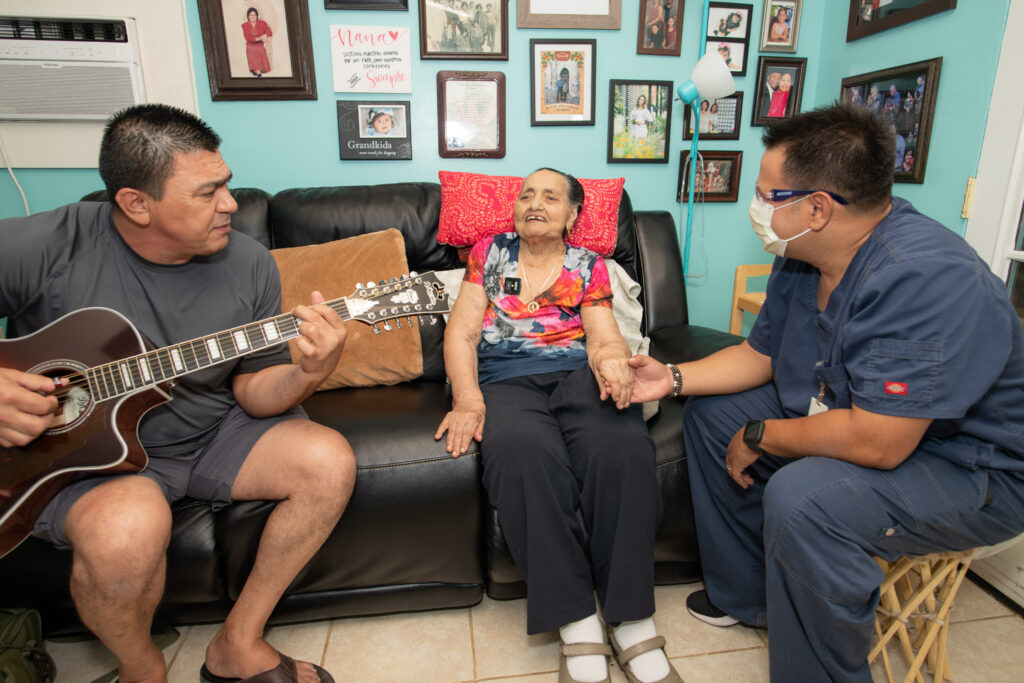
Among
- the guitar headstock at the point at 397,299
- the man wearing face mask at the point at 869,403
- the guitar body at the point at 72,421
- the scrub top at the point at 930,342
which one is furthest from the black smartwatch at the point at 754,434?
the guitar body at the point at 72,421

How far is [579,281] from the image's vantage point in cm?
163

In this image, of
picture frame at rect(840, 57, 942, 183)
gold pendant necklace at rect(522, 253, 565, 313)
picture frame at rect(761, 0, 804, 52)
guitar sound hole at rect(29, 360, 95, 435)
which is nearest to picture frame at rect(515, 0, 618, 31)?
picture frame at rect(761, 0, 804, 52)

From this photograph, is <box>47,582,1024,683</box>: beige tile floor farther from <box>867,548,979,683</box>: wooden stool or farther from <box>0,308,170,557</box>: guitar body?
<box>0,308,170,557</box>: guitar body

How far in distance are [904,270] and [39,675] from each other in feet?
6.21

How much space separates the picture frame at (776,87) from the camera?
2279 mm

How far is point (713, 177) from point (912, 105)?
0.69m

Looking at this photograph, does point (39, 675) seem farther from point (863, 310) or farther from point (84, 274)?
point (863, 310)

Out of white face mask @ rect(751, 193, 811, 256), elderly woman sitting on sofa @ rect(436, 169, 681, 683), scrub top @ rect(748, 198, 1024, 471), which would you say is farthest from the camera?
elderly woman sitting on sofa @ rect(436, 169, 681, 683)

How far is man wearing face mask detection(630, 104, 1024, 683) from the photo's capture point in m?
0.94

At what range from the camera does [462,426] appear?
1.35 m

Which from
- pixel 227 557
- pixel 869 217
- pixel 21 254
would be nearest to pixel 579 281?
pixel 869 217

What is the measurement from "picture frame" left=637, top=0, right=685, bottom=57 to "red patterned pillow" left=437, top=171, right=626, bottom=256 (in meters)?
0.66

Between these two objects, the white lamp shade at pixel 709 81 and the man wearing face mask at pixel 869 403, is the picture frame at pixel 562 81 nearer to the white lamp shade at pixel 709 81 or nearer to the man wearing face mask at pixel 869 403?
the white lamp shade at pixel 709 81

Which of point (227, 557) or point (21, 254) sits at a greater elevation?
point (21, 254)
